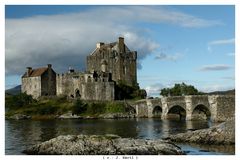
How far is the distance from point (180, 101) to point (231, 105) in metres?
8.96

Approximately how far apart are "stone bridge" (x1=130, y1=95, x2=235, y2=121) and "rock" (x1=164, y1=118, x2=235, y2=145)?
2057 centimetres

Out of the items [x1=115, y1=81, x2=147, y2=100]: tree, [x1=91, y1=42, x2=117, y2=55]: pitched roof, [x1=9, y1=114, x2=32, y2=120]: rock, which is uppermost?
[x1=91, y1=42, x2=117, y2=55]: pitched roof

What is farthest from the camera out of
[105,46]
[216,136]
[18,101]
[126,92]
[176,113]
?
[105,46]

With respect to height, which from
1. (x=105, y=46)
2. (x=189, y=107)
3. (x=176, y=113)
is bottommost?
(x=176, y=113)

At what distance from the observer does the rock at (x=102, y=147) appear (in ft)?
72.1

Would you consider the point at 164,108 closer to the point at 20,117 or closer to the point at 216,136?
the point at 20,117

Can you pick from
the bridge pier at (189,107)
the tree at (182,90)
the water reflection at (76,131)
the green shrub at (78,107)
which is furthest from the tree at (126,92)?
the water reflection at (76,131)

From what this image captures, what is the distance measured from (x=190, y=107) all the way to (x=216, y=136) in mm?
27654

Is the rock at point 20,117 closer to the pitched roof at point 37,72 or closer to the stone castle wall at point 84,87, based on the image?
the stone castle wall at point 84,87

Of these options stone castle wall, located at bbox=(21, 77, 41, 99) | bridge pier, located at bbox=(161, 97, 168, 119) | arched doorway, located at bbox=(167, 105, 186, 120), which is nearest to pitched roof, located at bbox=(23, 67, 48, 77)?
stone castle wall, located at bbox=(21, 77, 41, 99)

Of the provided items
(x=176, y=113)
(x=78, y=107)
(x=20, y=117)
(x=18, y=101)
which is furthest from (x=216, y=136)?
(x=18, y=101)

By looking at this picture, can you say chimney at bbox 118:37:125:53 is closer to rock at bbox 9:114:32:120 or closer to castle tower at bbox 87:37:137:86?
castle tower at bbox 87:37:137:86

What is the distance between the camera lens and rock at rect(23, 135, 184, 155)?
21984 millimetres

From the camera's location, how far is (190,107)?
5416cm
